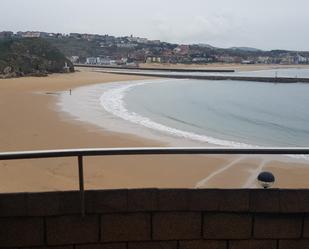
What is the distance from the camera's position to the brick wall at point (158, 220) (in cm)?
342

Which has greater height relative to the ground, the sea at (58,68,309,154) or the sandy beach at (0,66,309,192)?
the sandy beach at (0,66,309,192)

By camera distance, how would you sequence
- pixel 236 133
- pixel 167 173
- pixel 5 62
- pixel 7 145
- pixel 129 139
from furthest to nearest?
pixel 5 62 < pixel 236 133 < pixel 129 139 < pixel 7 145 < pixel 167 173

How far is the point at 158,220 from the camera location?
3531 millimetres

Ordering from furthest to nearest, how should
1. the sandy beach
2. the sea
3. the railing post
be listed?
the sea → the sandy beach → the railing post

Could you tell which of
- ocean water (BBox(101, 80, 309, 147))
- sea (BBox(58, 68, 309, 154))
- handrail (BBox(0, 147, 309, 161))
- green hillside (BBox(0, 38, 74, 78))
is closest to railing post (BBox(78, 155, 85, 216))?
handrail (BBox(0, 147, 309, 161))

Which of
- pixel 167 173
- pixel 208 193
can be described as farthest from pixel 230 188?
pixel 167 173

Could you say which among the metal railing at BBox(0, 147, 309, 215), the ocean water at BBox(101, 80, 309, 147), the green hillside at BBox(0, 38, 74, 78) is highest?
the metal railing at BBox(0, 147, 309, 215)

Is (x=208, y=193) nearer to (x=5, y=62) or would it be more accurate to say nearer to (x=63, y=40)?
(x=5, y=62)

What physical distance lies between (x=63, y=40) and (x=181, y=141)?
7225 inches

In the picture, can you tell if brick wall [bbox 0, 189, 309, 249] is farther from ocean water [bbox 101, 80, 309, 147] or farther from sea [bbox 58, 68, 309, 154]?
ocean water [bbox 101, 80, 309, 147]

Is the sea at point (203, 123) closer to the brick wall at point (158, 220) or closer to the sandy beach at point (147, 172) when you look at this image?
the sandy beach at point (147, 172)

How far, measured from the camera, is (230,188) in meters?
3.59

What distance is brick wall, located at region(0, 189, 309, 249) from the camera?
3.42 m

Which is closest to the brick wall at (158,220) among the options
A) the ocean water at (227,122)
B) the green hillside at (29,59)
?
→ the ocean water at (227,122)
